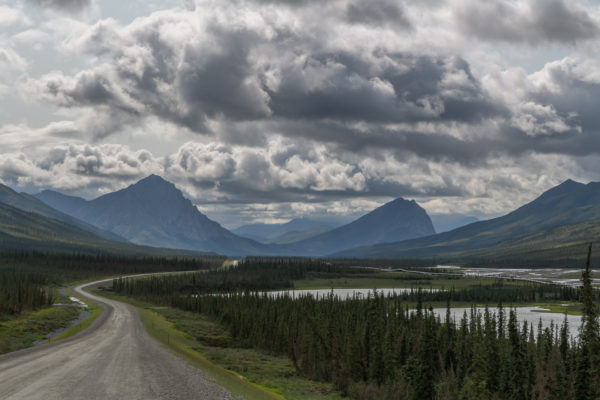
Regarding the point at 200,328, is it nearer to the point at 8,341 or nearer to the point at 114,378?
the point at 8,341

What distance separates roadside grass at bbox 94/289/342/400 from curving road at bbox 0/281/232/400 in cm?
416

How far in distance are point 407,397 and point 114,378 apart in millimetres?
43031

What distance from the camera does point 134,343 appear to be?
82.6 metres

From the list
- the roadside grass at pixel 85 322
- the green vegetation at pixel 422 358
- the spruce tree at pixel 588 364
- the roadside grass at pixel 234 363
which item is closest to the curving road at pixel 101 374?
the roadside grass at pixel 234 363

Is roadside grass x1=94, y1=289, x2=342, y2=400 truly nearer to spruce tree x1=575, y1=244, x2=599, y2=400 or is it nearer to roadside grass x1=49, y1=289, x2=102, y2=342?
roadside grass x1=49, y1=289, x2=102, y2=342

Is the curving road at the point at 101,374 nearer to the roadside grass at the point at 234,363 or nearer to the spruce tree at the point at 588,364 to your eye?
the roadside grass at the point at 234,363

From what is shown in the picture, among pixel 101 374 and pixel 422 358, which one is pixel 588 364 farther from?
pixel 101 374

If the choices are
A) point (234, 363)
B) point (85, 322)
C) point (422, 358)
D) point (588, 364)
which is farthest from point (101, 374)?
point (85, 322)

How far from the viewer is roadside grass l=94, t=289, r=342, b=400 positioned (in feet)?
216

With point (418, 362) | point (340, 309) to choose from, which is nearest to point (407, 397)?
point (418, 362)

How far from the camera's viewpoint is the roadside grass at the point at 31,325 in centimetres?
9397

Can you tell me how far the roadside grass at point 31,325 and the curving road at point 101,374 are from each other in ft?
63.7

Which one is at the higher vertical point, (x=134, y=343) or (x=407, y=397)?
(x=134, y=343)

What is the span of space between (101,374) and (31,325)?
8754 centimetres
